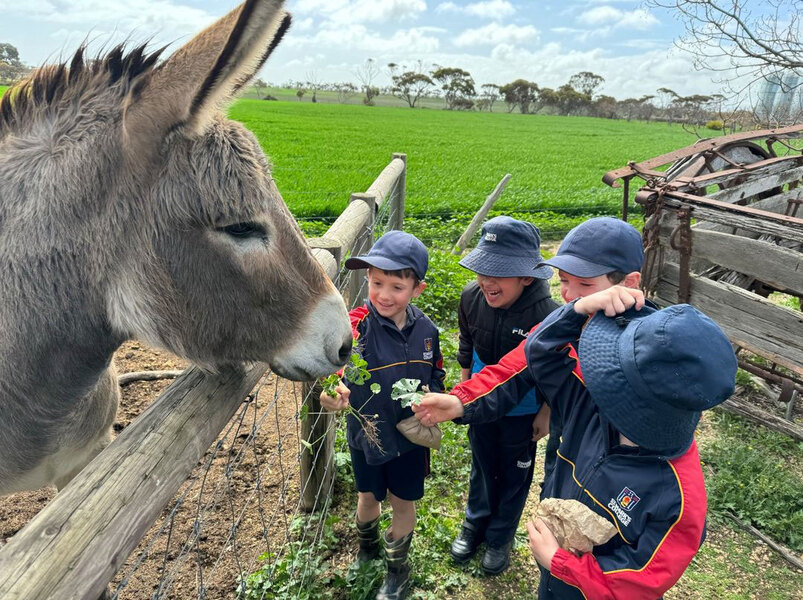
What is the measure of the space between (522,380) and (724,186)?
15.1 ft

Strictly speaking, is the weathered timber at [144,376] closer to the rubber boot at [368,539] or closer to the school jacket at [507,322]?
the rubber boot at [368,539]

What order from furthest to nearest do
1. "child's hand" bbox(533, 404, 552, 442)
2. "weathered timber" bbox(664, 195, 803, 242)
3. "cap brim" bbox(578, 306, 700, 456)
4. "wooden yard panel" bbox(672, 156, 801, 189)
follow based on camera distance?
"wooden yard panel" bbox(672, 156, 801, 189) → "weathered timber" bbox(664, 195, 803, 242) → "child's hand" bbox(533, 404, 552, 442) → "cap brim" bbox(578, 306, 700, 456)

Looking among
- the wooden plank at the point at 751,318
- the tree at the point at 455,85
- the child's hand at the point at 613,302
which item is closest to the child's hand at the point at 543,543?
the child's hand at the point at 613,302

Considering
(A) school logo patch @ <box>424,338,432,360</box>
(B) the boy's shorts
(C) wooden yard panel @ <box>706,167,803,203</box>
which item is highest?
(C) wooden yard panel @ <box>706,167,803,203</box>

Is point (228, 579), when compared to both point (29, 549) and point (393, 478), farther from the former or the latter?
point (29, 549)

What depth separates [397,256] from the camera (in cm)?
271

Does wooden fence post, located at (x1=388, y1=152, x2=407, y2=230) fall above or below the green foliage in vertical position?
above

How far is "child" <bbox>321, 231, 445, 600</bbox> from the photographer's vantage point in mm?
2752

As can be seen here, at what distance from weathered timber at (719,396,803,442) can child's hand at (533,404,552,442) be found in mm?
2928

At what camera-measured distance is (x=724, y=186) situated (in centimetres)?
575

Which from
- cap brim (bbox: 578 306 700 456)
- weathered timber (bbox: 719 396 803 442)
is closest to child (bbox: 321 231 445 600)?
cap brim (bbox: 578 306 700 456)

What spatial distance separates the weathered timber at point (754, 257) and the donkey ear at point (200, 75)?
4304mm

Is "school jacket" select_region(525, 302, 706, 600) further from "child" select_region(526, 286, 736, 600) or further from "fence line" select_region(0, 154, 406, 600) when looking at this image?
"fence line" select_region(0, 154, 406, 600)

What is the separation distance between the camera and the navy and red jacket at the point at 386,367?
283cm
